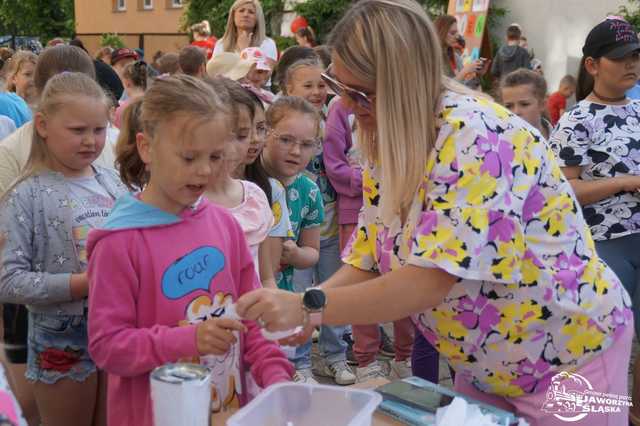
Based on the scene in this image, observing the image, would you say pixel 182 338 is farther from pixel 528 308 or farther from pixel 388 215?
pixel 528 308

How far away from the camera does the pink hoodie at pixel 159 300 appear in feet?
5.57

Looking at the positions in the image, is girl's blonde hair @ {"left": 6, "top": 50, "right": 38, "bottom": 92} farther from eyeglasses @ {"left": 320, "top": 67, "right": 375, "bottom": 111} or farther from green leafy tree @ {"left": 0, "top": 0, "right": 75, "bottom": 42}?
green leafy tree @ {"left": 0, "top": 0, "right": 75, "bottom": 42}

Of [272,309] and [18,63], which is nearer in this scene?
[272,309]

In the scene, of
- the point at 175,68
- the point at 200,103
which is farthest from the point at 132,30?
the point at 200,103

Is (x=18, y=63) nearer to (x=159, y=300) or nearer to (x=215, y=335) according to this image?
(x=159, y=300)

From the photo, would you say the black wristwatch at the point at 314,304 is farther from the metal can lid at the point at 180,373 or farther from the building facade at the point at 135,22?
the building facade at the point at 135,22

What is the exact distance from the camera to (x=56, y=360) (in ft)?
7.77

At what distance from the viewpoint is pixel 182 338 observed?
1.67 m

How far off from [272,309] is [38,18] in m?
33.8

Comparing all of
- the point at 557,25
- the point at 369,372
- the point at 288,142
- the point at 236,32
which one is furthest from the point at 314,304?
the point at 557,25

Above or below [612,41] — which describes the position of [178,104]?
below

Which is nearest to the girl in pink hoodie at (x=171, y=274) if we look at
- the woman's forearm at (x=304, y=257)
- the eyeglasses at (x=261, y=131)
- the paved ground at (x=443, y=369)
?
the eyeglasses at (x=261, y=131)

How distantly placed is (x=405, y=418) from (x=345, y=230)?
8.29ft

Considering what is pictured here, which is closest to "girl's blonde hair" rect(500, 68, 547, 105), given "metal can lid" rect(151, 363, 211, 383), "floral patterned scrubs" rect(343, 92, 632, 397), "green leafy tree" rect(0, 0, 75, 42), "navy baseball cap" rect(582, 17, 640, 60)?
"navy baseball cap" rect(582, 17, 640, 60)
